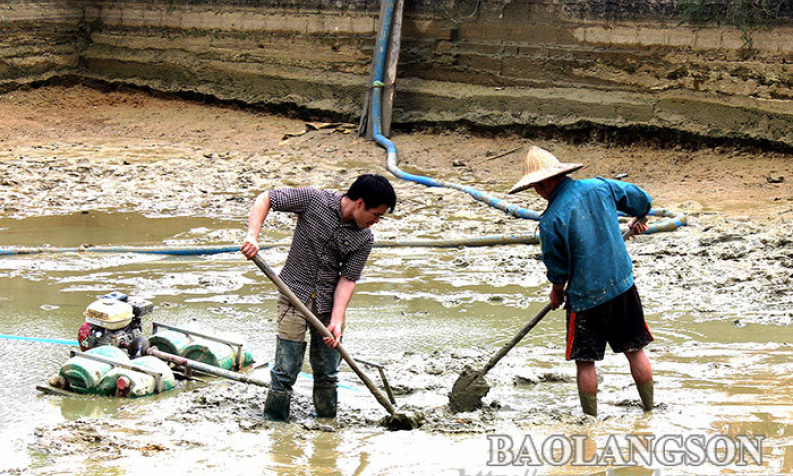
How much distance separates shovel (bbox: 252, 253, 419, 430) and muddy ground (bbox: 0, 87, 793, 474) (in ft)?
0.46

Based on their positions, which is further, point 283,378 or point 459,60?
point 459,60

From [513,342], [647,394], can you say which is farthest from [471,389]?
[647,394]

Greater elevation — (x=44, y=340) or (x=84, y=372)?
(x=84, y=372)

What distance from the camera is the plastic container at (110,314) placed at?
4.88 metres

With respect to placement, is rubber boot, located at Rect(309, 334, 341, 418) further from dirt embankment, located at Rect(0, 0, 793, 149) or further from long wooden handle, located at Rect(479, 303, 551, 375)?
dirt embankment, located at Rect(0, 0, 793, 149)

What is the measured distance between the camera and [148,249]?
292 inches

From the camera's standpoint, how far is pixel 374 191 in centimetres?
414

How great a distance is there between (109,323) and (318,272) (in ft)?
4.35

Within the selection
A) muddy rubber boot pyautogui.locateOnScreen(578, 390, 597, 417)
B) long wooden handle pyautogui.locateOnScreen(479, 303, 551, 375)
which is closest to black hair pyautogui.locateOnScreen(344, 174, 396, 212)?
long wooden handle pyautogui.locateOnScreen(479, 303, 551, 375)

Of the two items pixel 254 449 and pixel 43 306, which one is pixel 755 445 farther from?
pixel 43 306

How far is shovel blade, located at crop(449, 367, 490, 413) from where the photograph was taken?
456 centimetres

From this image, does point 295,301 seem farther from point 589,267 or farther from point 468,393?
point 589,267

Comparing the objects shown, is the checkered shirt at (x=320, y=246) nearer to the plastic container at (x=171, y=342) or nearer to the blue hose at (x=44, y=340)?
the plastic container at (x=171, y=342)

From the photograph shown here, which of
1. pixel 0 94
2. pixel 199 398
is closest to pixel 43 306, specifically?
pixel 199 398
